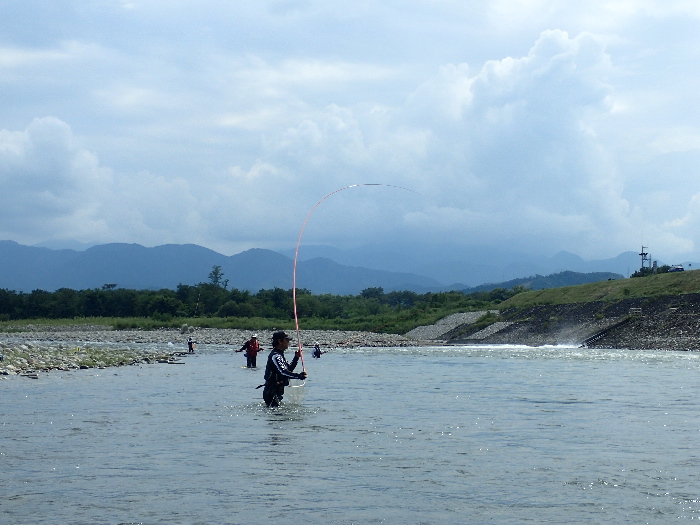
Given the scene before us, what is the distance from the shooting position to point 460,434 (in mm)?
18078

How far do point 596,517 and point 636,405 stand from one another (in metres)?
13.7

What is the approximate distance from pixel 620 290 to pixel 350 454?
69235 millimetres

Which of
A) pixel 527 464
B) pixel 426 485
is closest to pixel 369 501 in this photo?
pixel 426 485

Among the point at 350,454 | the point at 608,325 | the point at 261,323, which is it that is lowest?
the point at 350,454

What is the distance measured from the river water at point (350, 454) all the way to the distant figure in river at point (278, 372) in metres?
0.40

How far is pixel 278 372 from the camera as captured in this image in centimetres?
2158

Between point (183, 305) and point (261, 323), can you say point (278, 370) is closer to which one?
point (261, 323)

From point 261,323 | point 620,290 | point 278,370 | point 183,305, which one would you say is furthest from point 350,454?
point 183,305

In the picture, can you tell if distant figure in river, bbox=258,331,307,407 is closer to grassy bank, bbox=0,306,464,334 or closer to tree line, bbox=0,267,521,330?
grassy bank, bbox=0,306,464,334

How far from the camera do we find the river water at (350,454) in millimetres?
11227

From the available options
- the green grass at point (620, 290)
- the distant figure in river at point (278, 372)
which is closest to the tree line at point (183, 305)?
the green grass at point (620, 290)

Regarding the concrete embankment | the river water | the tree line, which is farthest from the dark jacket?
the tree line

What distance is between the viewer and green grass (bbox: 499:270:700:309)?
240ft

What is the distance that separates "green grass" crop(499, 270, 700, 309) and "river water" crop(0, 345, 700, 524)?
46.5 metres
